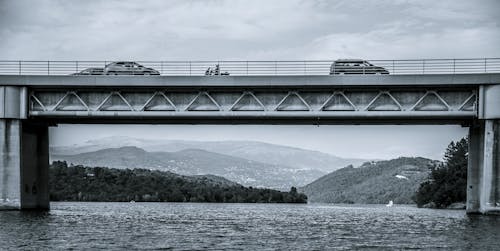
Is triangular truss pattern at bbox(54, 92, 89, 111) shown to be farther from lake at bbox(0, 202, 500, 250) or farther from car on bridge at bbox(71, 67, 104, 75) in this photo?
lake at bbox(0, 202, 500, 250)

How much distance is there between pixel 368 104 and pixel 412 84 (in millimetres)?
3828

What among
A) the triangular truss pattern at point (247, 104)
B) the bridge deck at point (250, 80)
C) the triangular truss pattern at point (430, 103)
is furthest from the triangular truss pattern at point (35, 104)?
the triangular truss pattern at point (430, 103)

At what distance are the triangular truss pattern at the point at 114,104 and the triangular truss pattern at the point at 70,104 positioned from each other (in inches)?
60.0

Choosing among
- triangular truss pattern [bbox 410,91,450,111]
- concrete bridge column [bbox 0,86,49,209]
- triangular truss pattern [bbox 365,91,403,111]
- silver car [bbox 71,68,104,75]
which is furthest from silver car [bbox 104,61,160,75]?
triangular truss pattern [bbox 410,91,450,111]

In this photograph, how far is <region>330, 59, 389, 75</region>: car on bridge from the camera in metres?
72.1

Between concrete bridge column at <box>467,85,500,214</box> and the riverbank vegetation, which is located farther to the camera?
the riverbank vegetation

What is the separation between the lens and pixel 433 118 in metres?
70.6

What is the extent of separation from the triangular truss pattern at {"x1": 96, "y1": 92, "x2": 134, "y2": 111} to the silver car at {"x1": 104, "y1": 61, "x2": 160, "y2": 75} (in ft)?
7.85

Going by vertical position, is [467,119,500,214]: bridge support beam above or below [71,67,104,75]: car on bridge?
below

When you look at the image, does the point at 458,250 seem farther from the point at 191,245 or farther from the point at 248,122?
the point at 248,122

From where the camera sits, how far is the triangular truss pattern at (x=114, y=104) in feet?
240

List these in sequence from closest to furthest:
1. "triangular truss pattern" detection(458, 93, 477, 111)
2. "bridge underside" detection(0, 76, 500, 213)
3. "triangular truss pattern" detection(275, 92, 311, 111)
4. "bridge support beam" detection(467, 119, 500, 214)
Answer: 1. "bridge support beam" detection(467, 119, 500, 214)
2. "bridge underside" detection(0, 76, 500, 213)
3. "triangular truss pattern" detection(458, 93, 477, 111)
4. "triangular truss pattern" detection(275, 92, 311, 111)

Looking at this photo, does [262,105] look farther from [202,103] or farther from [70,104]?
[70,104]

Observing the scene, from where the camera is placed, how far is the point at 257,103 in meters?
72.2
